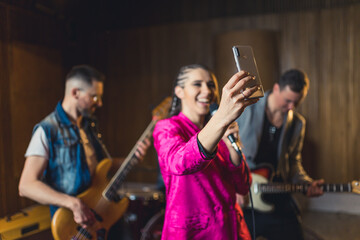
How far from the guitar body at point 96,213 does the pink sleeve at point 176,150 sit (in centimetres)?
106

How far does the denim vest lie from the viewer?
2223 millimetres

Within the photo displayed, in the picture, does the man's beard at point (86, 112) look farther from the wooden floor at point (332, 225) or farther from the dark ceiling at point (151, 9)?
the wooden floor at point (332, 225)

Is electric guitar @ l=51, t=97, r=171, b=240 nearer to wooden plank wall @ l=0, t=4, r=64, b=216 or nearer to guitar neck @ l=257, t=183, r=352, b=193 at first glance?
wooden plank wall @ l=0, t=4, r=64, b=216

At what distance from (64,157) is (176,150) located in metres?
1.26

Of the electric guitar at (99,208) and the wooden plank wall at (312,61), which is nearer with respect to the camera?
the electric guitar at (99,208)

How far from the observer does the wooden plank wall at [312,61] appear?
4.65 metres

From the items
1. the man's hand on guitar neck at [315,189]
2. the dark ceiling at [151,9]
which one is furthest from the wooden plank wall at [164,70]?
the man's hand on guitar neck at [315,189]

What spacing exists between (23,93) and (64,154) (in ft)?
4.43

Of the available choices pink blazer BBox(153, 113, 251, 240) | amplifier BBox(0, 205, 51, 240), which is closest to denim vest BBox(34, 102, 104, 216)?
amplifier BBox(0, 205, 51, 240)

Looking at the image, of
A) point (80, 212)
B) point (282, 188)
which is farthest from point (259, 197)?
point (80, 212)

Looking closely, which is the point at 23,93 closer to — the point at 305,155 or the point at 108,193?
the point at 108,193

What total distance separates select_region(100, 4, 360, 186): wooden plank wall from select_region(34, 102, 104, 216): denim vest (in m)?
2.29

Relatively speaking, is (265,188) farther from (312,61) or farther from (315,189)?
(312,61)

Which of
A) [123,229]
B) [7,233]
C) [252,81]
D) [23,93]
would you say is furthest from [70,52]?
[252,81]
